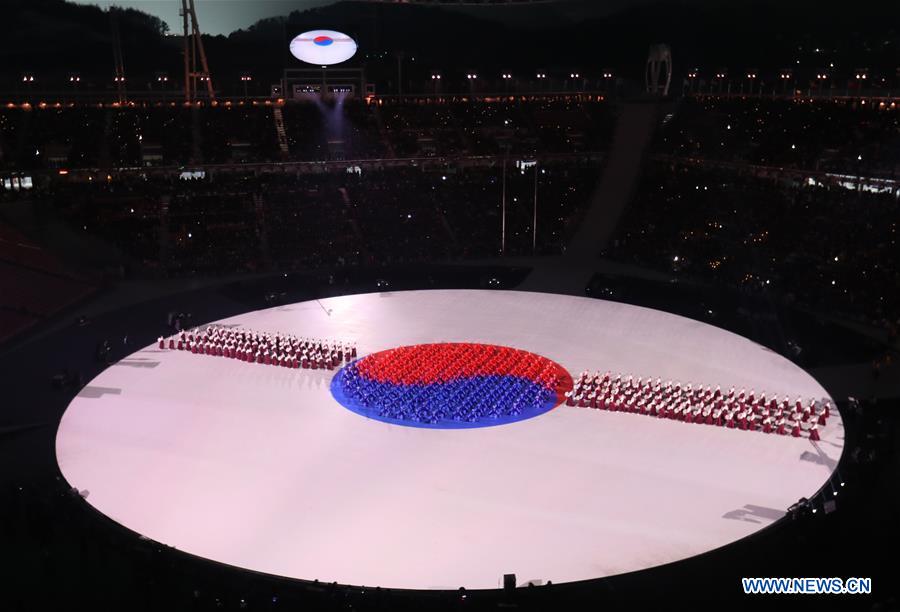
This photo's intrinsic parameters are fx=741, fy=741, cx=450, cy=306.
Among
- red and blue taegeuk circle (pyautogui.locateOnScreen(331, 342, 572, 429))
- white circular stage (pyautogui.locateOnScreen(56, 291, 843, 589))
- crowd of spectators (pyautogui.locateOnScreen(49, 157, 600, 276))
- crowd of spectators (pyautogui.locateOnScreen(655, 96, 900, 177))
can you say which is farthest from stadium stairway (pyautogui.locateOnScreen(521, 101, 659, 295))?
white circular stage (pyautogui.locateOnScreen(56, 291, 843, 589))

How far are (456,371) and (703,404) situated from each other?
7759mm

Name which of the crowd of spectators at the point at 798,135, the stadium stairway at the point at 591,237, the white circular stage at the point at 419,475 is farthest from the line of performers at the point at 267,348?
the crowd of spectators at the point at 798,135

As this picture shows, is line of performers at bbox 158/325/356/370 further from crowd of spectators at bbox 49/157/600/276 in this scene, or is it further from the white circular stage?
crowd of spectators at bbox 49/157/600/276

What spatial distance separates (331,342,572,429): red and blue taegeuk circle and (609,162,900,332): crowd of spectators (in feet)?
46.5

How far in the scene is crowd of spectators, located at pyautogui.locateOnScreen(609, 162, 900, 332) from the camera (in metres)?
31.1

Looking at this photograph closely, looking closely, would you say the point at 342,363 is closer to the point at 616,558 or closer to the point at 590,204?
the point at 616,558

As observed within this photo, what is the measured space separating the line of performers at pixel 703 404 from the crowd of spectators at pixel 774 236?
10.3m

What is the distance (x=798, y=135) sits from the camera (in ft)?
139

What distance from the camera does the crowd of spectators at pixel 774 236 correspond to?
31125 millimetres

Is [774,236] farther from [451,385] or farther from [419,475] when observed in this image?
[419,475]

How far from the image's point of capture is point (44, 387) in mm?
23203

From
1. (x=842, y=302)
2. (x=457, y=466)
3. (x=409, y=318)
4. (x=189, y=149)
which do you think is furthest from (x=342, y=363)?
(x=189, y=149)

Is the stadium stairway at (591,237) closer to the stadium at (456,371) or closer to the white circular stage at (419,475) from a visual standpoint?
the stadium at (456,371)

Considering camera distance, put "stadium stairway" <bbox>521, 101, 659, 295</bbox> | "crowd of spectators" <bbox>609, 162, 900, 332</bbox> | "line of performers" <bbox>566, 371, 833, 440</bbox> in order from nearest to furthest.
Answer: "line of performers" <bbox>566, 371, 833, 440</bbox> → "crowd of spectators" <bbox>609, 162, 900, 332</bbox> → "stadium stairway" <bbox>521, 101, 659, 295</bbox>
